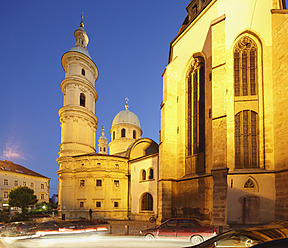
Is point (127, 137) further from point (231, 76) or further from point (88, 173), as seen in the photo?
point (231, 76)

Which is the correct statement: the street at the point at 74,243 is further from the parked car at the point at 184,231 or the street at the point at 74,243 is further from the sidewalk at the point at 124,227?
the sidewalk at the point at 124,227

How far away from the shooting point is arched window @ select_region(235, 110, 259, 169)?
51.5ft

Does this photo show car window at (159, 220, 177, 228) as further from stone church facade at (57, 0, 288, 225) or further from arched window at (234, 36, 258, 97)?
arched window at (234, 36, 258, 97)

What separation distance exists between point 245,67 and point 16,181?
4996 cm

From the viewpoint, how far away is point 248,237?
3883 mm

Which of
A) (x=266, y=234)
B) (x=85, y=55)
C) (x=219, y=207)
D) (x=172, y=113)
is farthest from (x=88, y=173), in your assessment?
(x=266, y=234)

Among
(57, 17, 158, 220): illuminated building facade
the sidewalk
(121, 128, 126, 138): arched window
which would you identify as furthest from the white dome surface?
the sidewalk

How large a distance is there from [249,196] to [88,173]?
21.3 metres

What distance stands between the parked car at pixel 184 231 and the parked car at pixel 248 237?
23.4 feet

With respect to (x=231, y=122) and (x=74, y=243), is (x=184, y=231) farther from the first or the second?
(x=231, y=122)

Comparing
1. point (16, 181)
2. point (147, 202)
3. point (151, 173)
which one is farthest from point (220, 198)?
point (16, 181)

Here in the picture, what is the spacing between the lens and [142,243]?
10852mm

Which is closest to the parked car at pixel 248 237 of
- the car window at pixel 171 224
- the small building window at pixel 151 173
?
the car window at pixel 171 224

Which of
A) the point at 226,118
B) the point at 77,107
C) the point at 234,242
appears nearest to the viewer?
the point at 234,242
